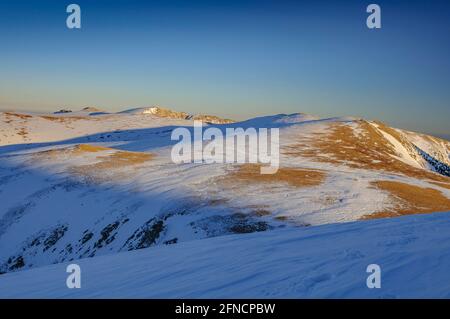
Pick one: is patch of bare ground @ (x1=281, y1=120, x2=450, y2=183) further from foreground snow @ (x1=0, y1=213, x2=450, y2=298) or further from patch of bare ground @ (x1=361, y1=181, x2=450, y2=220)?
foreground snow @ (x1=0, y1=213, x2=450, y2=298)

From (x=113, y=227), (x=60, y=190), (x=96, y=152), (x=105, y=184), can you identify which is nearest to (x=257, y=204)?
(x=113, y=227)

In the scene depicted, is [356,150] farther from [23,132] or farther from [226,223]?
[23,132]

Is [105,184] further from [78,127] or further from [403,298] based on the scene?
[78,127]

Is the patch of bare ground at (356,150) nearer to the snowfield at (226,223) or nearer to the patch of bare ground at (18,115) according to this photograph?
the snowfield at (226,223)

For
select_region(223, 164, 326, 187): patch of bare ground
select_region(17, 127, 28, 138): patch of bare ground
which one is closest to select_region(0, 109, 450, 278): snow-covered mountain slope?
select_region(223, 164, 326, 187): patch of bare ground

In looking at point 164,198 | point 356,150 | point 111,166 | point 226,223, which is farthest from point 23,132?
point 226,223

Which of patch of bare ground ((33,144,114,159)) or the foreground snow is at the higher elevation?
the foreground snow
